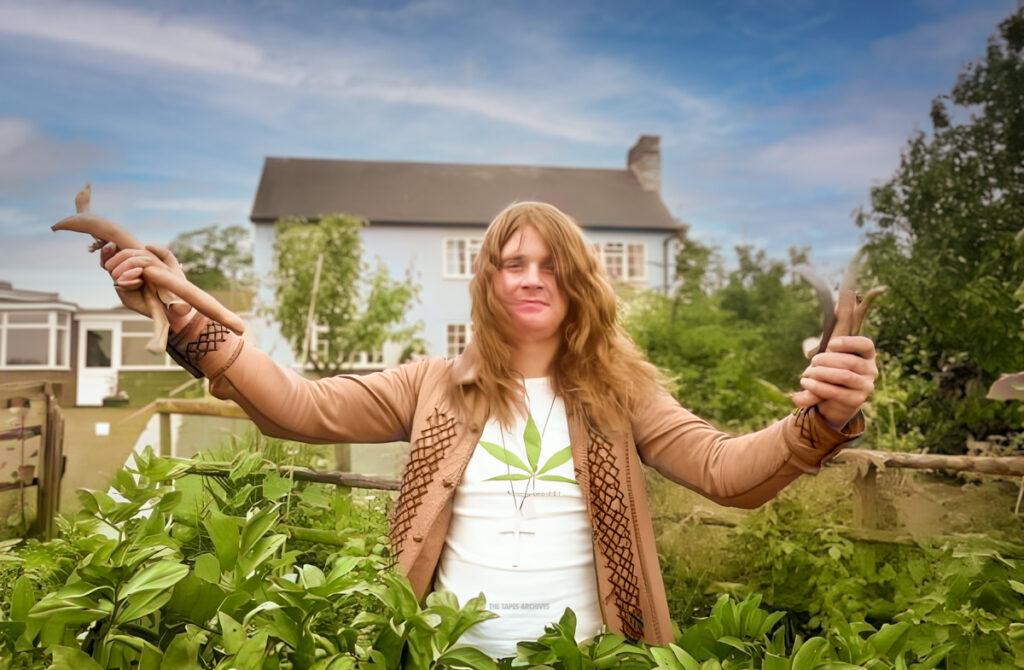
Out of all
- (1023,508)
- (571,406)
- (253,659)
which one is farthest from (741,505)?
(1023,508)

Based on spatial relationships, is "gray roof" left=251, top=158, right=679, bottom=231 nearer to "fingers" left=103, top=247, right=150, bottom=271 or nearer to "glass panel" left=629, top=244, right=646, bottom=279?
"glass panel" left=629, top=244, right=646, bottom=279

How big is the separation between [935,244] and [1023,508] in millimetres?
4273

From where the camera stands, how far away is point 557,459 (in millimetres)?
1743

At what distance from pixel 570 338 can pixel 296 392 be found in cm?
58

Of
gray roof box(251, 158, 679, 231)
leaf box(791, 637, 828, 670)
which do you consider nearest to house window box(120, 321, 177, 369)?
gray roof box(251, 158, 679, 231)

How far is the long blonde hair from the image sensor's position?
1.80 metres

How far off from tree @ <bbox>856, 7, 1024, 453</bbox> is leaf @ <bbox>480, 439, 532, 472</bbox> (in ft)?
10.6

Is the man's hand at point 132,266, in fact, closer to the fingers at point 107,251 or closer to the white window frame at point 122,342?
the fingers at point 107,251

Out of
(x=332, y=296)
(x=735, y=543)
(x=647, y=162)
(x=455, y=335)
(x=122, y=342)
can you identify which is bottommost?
(x=735, y=543)

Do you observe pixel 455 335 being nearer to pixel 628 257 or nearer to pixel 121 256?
pixel 628 257

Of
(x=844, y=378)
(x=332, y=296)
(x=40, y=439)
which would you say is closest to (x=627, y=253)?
(x=332, y=296)

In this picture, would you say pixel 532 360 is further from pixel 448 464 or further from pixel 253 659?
pixel 253 659

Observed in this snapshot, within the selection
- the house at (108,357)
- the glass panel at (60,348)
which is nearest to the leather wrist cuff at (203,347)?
the house at (108,357)

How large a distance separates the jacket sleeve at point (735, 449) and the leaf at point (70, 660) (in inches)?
43.2
